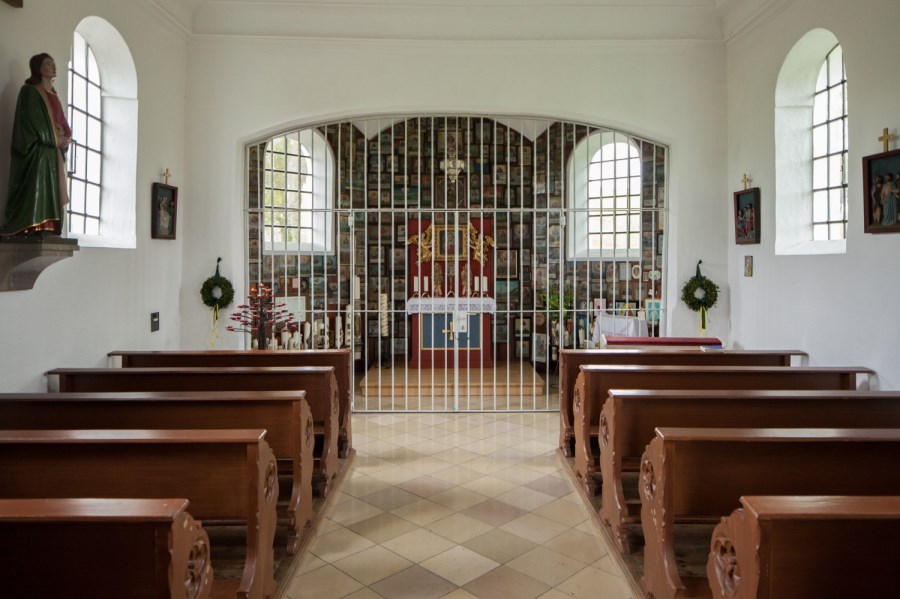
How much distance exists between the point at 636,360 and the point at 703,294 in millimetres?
2392

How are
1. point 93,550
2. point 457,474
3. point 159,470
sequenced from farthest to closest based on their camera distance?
1. point 457,474
2. point 159,470
3. point 93,550

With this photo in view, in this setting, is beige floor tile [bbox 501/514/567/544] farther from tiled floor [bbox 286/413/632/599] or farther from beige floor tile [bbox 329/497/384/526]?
beige floor tile [bbox 329/497/384/526]

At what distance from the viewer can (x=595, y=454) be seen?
5.21 m

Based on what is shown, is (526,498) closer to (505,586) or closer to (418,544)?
(418,544)

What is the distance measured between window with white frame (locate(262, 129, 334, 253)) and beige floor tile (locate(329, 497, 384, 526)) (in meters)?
4.17

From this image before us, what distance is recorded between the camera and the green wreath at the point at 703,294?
7.51 metres

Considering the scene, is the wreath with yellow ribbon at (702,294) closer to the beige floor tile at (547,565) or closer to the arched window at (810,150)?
the arched window at (810,150)

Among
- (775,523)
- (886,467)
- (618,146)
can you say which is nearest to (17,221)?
(775,523)

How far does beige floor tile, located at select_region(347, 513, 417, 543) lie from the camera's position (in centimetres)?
409

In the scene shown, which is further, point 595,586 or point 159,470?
point 595,586

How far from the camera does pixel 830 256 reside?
18.5ft

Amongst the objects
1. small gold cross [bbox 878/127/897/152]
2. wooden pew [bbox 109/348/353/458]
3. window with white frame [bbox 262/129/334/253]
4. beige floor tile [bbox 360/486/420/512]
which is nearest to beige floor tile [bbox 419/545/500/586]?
beige floor tile [bbox 360/486/420/512]

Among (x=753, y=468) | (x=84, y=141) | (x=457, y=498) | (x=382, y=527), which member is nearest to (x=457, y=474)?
(x=457, y=498)

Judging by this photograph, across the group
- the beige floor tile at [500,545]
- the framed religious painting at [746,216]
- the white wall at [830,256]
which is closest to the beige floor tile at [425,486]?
the beige floor tile at [500,545]
